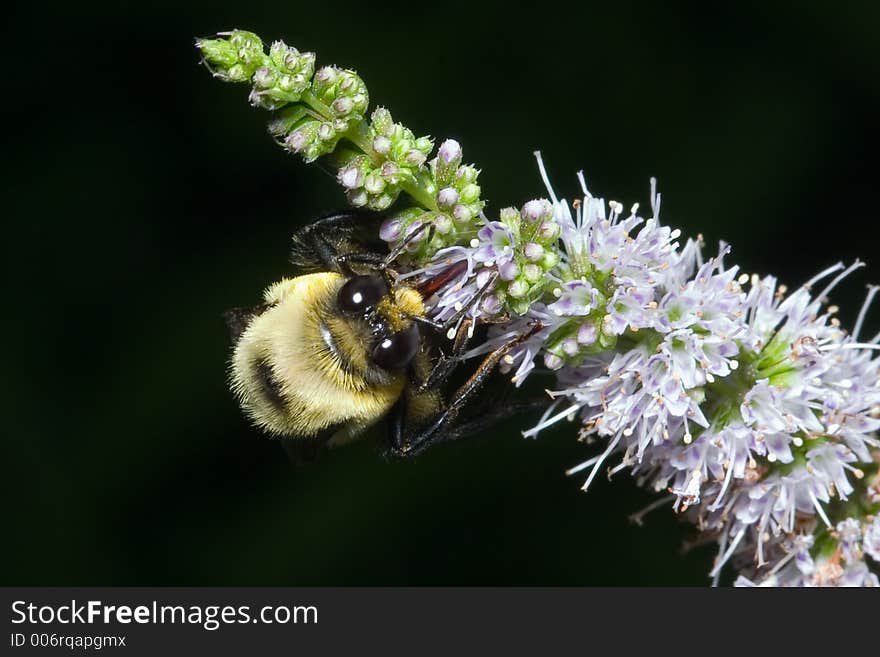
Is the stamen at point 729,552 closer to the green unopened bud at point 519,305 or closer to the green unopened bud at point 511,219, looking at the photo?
the green unopened bud at point 519,305

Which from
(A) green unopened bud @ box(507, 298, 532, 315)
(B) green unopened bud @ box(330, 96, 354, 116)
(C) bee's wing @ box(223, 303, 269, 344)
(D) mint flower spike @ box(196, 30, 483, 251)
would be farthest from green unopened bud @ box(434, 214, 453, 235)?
(C) bee's wing @ box(223, 303, 269, 344)

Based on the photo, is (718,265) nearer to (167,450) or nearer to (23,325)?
(167,450)

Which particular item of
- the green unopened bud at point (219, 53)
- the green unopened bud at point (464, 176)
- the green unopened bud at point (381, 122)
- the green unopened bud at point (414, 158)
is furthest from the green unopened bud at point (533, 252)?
the green unopened bud at point (219, 53)

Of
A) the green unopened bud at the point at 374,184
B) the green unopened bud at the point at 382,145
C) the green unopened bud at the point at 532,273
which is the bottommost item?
the green unopened bud at the point at 532,273

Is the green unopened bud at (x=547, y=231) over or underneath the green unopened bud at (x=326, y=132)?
underneath

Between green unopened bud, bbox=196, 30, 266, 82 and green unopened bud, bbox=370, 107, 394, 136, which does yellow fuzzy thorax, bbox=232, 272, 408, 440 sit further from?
green unopened bud, bbox=196, 30, 266, 82

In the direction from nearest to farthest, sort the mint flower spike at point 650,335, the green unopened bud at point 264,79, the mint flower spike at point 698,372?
the green unopened bud at point 264,79, the mint flower spike at point 650,335, the mint flower spike at point 698,372

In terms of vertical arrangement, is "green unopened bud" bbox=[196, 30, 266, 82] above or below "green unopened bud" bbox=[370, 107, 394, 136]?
above

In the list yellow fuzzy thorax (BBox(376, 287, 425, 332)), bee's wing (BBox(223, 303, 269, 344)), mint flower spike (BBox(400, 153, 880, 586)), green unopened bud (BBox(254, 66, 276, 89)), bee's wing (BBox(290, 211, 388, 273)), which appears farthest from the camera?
bee's wing (BBox(223, 303, 269, 344))
